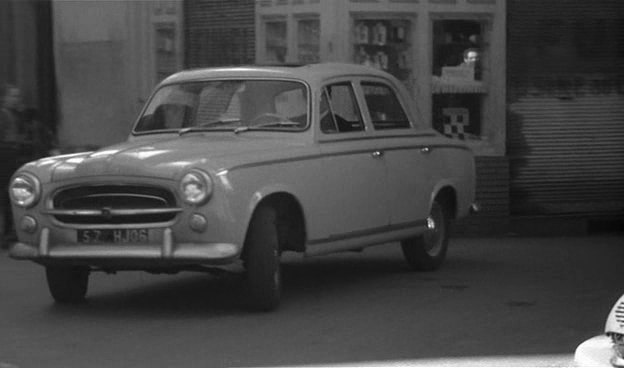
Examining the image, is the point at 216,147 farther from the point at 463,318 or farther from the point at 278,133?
the point at 463,318

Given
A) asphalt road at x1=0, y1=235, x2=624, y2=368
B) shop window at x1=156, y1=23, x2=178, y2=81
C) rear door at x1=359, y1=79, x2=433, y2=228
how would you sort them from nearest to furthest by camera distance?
asphalt road at x1=0, y1=235, x2=624, y2=368 < rear door at x1=359, y1=79, x2=433, y2=228 < shop window at x1=156, y1=23, x2=178, y2=81

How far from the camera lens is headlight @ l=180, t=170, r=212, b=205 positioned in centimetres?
984

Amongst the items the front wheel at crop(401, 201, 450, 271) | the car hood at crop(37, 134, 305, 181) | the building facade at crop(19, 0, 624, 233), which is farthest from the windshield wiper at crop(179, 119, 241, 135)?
the building facade at crop(19, 0, 624, 233)

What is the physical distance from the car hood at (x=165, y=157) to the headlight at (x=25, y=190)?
0.14 metres

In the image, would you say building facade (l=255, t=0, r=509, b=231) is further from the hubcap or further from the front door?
the front door

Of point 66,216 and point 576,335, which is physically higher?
point 66,216

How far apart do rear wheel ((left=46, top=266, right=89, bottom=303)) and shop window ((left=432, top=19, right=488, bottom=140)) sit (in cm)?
593

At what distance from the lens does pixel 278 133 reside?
1107 cm

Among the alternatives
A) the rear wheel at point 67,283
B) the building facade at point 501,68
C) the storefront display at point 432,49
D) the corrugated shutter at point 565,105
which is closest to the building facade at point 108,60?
the building facade at point 501,68

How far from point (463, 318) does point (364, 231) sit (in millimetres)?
1472

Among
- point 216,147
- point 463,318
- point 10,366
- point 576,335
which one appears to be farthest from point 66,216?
point 576,335

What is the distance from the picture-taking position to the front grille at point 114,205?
32.8 feet

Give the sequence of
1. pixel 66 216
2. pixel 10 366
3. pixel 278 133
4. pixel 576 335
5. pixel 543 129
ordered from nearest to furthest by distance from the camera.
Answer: pixel 10 366, pixel 576 335, pixel 66 216, pixel 278 133, pixel 543 129

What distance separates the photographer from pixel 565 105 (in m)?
16.1
